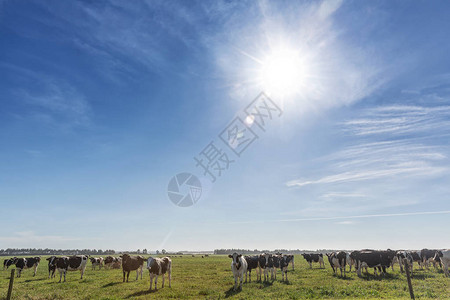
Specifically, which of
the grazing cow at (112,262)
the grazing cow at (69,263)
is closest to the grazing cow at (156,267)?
the grazing cow at (69,263)

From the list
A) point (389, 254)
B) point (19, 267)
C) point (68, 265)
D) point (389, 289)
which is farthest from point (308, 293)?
point (19, 267)

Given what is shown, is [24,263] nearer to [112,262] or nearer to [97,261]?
[97,261]

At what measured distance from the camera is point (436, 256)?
3347 cm

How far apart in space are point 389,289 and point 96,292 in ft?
72.2

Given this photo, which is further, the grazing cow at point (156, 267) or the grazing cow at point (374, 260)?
the grazing cow at point (374, 260)

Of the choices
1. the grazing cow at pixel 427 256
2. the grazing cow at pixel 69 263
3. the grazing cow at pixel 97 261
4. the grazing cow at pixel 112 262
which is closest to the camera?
the grazing cow at pixel 69 263

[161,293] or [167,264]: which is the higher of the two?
[167,264]

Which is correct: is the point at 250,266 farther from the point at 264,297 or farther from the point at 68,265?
the point at 68,265

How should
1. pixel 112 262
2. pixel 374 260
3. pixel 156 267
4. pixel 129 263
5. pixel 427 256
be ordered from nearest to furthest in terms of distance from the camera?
pixel 156 267 < pixel 129 263 < pixel 374 260 < pixel 427 256 < pixel 112 262

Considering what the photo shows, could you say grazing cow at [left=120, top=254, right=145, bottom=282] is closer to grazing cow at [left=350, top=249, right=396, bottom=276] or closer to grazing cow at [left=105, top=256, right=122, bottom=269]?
grazing cow at [left=105, top=256, right=122, bottom=269]

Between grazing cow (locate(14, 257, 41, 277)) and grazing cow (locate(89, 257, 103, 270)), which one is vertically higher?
grazing cow (locate(14, 257, 41, 277))

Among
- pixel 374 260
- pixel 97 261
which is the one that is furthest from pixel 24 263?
pixel 374 260

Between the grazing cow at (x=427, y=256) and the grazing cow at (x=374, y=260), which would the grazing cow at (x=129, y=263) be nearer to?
the grazing cow at (x=374, y=260)

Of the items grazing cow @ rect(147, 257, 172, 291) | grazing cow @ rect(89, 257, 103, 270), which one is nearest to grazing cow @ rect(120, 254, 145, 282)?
grazing cow @ rect(147, 257, 172, 291)
